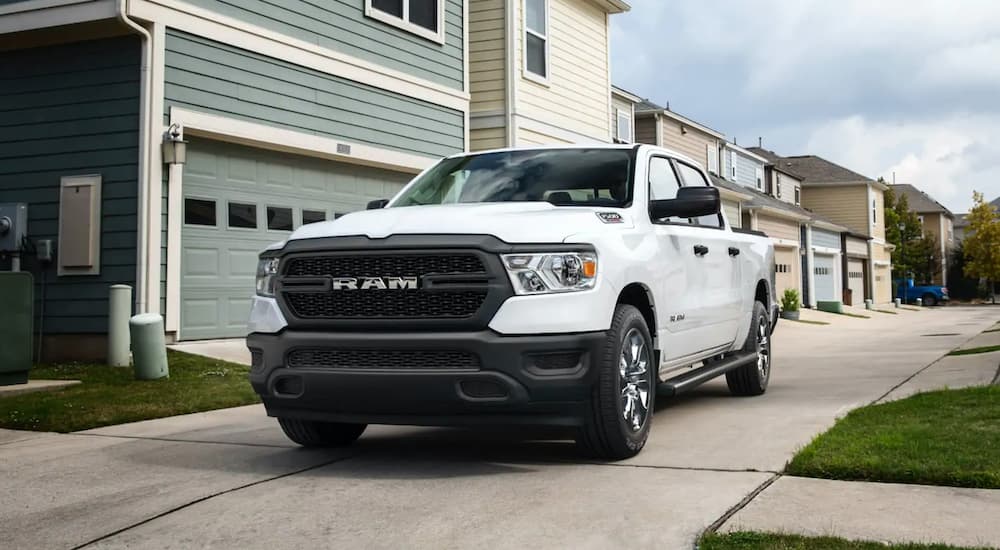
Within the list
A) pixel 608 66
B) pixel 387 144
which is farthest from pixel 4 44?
pixel 608 66

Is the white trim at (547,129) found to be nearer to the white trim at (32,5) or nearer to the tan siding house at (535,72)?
the tan siding house at (535,72)

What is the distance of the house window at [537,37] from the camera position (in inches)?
717

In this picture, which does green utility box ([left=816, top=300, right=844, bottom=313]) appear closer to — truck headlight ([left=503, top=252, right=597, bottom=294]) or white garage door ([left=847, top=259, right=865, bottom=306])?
white garage door ([left=847, top=259, right=865, bottom=306])

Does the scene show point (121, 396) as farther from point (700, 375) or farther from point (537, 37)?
point (537, 37)

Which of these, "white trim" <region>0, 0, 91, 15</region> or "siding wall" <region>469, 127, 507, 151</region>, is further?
"siding wall" <region>469, 127, 507, 151</region>

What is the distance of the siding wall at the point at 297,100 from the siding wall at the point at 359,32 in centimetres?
45

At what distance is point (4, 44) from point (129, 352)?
4.28 metres

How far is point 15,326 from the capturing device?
9.07 m

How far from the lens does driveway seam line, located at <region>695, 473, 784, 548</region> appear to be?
12.6 feet

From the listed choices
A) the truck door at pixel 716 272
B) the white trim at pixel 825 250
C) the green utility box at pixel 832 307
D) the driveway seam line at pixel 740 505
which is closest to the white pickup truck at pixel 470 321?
the driveway seam line at pixel 740 505

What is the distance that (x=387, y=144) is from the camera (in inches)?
563

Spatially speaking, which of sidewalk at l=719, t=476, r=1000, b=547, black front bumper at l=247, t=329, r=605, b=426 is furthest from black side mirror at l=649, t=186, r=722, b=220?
sidewalk at l=719, t=476, r=1000, b=547

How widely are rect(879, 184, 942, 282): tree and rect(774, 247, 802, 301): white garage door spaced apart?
25269mm

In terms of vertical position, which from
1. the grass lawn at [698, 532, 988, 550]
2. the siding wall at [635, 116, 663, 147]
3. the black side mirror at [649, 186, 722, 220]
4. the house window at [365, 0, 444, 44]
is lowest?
the grass lawn at [698, 532, 988, 550]
